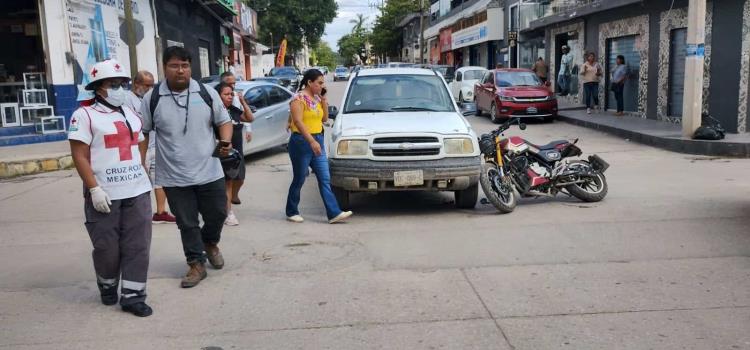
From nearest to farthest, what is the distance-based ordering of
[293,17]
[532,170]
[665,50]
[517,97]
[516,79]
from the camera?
1. [532,170]
2. [665,50]
3. [517,97]
4. [516,79]
5. [293,17]

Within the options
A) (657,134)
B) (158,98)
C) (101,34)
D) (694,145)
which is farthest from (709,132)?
(101,34)

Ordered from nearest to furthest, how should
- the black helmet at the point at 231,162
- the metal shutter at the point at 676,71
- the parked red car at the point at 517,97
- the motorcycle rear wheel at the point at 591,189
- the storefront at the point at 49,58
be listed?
the black helmet at the point at 231,162, the motorcycle rear wheel at the point at 591,189, the storefront at the point at 49,58, the metal shutter at the point at 676,71, the parked red car at the point at 517,97

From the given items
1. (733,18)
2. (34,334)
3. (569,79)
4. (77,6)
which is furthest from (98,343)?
(569,79)

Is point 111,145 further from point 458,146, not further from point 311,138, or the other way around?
point 458,146

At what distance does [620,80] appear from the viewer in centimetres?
1798

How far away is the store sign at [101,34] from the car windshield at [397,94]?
23.1ft

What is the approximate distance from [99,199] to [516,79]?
53.9 feet

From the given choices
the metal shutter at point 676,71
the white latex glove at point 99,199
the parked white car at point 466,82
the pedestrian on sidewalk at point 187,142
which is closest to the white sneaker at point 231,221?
the pedestrian on sidewalk at point 187,142

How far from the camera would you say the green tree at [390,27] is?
251ft

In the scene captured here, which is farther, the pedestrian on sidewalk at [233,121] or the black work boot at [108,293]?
the pedestrian on sidewalk at [233,121]

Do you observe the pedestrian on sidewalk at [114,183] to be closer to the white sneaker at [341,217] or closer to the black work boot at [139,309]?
the black work boot at [139,309]

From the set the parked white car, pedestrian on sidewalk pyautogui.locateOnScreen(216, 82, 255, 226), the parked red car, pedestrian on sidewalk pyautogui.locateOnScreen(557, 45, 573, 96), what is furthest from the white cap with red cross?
the parked white car

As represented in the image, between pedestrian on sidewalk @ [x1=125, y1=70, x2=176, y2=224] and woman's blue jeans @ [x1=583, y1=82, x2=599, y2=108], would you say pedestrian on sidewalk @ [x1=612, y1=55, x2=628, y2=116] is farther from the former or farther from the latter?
pedestrian on sidewalk @ [x1=125, y1=70, x2=176, y2=224]

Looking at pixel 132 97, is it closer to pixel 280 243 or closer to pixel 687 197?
pixel 280 243
